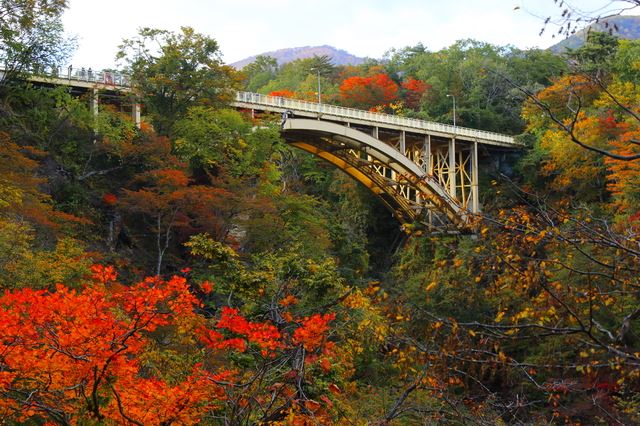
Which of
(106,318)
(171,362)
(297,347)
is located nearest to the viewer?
(297,347)

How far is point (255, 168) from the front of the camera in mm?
24578

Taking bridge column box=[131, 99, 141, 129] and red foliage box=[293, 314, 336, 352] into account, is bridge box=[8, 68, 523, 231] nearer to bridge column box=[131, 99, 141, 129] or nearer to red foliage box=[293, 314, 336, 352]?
bridge column box=[131, 99, 141, 129]

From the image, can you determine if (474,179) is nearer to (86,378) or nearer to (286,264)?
(286,264)

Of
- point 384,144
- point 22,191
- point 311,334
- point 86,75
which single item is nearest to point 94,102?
point 86,75

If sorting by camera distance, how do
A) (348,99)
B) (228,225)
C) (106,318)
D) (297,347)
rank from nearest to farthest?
(297,347) < (106,318) < (228,225) < (348,99)

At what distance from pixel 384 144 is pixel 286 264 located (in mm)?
18055

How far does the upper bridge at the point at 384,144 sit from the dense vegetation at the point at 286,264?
1914mm

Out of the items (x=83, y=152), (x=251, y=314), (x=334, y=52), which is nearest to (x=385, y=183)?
(x=83, y=152)

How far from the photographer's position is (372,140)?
29.6 m

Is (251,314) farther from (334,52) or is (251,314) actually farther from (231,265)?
(334,52)

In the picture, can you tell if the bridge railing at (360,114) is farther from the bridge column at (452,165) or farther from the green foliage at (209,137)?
the green foliage at (209,137)

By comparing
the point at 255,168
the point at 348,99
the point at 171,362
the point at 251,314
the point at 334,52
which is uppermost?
the point at 334,52

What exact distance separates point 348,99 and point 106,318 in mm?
35031

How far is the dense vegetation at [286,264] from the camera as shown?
577 cm
